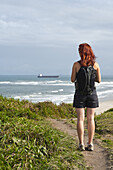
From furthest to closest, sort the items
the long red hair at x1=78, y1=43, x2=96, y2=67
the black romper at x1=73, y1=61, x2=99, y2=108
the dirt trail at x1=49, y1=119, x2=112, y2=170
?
the black romper at x1=73, y1=61, x2=99, y2=108
the long red hair at x1=78, y1=43, x2=96, y2=67
the dirt trail at x1=49, y1=119, x2=112, y2=170

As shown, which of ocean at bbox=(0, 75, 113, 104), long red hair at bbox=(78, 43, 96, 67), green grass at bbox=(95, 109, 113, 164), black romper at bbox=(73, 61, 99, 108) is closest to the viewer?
long red hair at bbox=(78, 43, 96, 67)

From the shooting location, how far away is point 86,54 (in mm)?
4895

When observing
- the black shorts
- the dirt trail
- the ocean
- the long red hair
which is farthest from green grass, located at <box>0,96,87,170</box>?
the ocean

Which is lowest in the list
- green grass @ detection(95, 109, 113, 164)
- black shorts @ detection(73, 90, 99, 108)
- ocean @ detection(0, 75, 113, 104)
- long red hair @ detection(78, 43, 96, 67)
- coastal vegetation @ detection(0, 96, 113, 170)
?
ocean @ detection(0, 75, 113, 104)

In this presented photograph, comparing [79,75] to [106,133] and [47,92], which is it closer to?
[106,133]

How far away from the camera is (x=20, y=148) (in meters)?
4.47

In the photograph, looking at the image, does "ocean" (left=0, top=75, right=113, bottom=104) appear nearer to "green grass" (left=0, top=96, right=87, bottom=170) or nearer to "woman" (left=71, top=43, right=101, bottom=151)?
"green grass" (left=0, top=96, right=87, bottom=170)

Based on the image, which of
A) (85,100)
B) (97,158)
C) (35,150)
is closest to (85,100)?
(85,100)

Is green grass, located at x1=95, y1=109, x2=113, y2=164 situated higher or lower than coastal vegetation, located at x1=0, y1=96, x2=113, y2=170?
lower

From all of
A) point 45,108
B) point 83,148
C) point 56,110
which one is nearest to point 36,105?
point 45,108

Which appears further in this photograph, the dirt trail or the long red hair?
the long red hair

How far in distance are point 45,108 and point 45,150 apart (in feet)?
18.4

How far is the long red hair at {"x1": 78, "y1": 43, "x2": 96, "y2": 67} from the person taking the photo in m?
4.89

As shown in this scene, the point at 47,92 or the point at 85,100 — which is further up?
the point at 85,100
